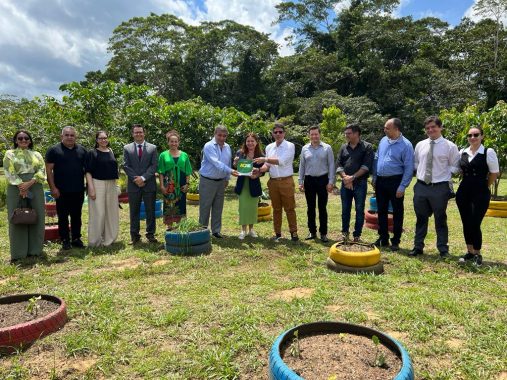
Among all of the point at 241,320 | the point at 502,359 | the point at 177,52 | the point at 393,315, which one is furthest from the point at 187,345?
the point at 177,52

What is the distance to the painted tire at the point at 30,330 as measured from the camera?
2.81 metres

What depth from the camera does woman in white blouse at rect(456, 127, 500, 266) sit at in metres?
4.75

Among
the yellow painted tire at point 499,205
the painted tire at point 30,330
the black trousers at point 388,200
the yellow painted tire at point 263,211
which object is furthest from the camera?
the yellow painted tire at point 499,205

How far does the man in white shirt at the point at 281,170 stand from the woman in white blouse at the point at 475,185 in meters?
2.38

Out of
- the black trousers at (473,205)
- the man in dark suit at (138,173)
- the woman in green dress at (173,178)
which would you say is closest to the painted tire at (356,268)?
the black trousers at (473,205)

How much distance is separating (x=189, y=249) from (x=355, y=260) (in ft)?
7.42

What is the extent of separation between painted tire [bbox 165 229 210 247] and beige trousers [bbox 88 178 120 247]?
121 cm

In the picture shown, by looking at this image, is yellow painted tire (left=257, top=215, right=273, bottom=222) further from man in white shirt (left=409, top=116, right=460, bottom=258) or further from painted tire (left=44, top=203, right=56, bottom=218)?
painted tire (left=44, top=203, right=56, bottom=218)

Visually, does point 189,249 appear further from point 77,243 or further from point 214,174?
point 77,243

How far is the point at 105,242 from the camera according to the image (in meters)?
6.09

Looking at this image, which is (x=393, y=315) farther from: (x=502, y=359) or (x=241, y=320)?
(x=241, y=320)

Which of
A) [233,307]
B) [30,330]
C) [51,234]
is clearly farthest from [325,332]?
[51,234]

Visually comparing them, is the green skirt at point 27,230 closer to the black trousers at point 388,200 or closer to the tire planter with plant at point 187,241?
the tire planter with plant at point 187,241

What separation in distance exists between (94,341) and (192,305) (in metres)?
0.95
